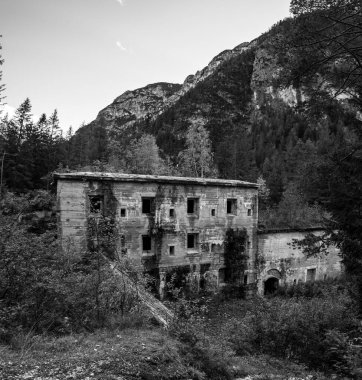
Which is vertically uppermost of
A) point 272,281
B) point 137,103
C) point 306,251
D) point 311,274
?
point 137,103

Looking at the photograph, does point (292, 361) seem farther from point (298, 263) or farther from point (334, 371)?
point (298, 263)

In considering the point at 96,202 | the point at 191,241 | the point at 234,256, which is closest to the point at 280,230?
the point at 234,256

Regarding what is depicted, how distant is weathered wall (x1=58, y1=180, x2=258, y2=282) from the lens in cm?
1725

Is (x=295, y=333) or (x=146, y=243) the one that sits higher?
(x=146, y=243)

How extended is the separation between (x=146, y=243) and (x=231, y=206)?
6786 millimetres

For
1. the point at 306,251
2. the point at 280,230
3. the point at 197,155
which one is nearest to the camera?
the point at 306,251

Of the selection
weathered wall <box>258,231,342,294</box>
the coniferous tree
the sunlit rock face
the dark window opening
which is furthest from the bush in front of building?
the sunlit rock face

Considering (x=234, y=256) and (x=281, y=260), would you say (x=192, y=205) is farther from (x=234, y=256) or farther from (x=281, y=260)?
(x=281, y=260)

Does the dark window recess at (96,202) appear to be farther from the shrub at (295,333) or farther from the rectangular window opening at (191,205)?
the shrub at (295,333)

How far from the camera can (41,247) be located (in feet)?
27.4

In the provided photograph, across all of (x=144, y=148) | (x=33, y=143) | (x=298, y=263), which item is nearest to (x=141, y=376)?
(x=298, y=263)

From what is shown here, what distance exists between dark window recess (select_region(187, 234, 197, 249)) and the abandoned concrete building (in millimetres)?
66

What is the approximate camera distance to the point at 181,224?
20203 mm

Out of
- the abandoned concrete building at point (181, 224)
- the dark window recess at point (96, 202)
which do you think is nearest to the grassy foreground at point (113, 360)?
the abandoned concrete building at point (181, 224)
